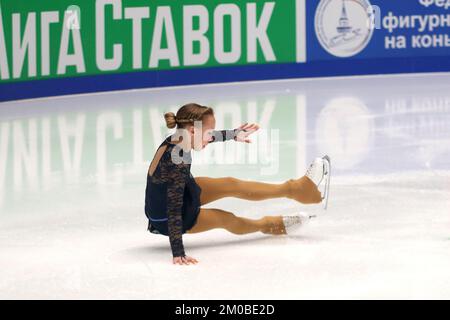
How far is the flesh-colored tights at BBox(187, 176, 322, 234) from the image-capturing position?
6.31 m

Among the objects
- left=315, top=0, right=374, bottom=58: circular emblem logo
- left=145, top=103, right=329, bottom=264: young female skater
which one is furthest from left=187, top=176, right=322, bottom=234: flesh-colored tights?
left=315, top=0, right=374, bottom=58: circular emblem logo

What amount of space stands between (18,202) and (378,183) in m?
2.62

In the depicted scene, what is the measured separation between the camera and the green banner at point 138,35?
14.8 m

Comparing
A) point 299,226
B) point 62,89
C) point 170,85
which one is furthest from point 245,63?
point 299,226

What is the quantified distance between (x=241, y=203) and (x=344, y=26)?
9.29m

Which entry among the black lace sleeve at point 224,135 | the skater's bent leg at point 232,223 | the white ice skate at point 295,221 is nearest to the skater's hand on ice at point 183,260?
the skater's bent leg at point 232,223

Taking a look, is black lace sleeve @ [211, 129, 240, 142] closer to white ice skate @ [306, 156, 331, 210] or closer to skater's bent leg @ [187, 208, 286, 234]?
skater's bent leg @ [187, 208, 286, 234]

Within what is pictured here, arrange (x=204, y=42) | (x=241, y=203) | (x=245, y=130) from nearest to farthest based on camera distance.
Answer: (x=245, y=130) → (x=241, y=203) → (x=204, y=42)

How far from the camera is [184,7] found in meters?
15.9

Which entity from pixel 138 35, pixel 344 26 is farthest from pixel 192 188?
pixel 344 26

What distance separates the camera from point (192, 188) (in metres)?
6.16

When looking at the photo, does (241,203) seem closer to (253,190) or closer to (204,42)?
(253,190)

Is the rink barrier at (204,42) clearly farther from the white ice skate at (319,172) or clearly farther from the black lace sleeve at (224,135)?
the black lace sleeve at (224,135)
